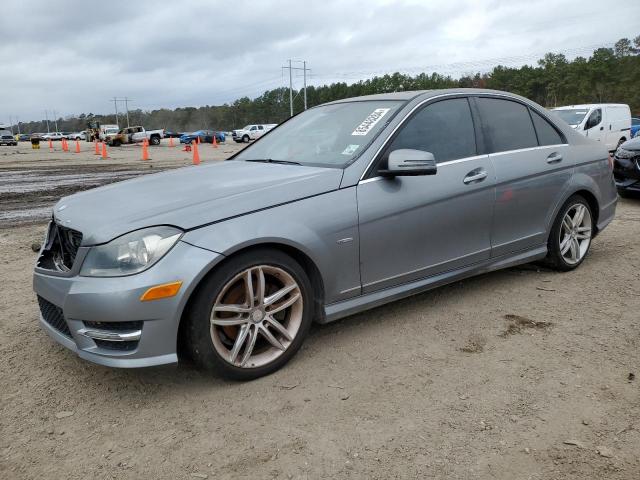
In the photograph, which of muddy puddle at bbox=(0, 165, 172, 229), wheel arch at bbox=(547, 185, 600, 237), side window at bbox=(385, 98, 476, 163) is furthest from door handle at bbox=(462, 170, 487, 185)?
muddy puddle at bbox=(0, 165, 172, 229)

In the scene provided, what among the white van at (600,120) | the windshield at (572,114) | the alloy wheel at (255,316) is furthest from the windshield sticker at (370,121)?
the windshield at (572,114)

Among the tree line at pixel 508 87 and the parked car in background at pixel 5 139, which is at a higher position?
the tree line at pixel 508 87

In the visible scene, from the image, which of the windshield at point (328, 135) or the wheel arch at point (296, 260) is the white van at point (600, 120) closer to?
the windshield at point (328, 135)

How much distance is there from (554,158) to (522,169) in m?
0.49

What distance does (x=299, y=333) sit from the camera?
310 centimetres

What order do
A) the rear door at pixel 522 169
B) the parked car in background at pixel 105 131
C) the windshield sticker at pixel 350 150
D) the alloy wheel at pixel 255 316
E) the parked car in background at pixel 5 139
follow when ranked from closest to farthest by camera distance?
the alloy wheel at pixel 255 316 → the windshield sticker at pixel 350 150 → the rear door at pixel 522 169 → the parked car in background at pixel 5 139 → the parked car in background at pixel 105 131

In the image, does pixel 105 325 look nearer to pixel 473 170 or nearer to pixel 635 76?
pixel 473 170

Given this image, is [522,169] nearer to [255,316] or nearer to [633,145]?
[255,316]

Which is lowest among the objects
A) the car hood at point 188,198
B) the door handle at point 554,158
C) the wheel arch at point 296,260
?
the wheel arch at point 296,260

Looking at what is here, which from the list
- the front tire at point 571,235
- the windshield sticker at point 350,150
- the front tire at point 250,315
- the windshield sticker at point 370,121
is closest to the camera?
the front tire at point 250,315

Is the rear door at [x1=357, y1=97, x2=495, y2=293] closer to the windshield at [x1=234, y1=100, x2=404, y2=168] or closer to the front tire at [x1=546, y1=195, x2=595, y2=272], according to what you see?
the windshield at [x1=234, y1=100, x2=404, y2=168]

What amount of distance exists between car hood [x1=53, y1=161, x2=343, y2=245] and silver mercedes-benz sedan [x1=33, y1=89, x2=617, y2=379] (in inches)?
0.4

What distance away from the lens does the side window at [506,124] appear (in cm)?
411

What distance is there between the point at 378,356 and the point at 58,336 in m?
1.81
